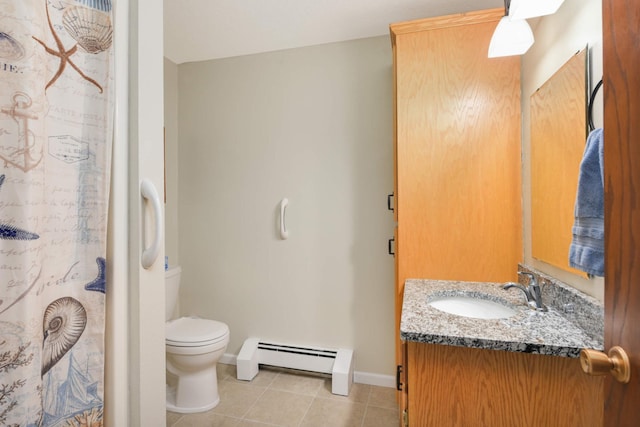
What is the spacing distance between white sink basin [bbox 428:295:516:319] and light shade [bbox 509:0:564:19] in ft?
3.98

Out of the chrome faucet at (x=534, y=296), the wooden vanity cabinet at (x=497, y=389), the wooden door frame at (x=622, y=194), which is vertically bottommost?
the wooden vanity cabinet at (x=497, y=389)

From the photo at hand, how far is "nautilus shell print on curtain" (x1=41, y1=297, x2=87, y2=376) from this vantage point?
2.55 ft

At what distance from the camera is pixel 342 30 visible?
6.95 feet

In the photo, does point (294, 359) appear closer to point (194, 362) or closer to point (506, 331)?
point (194, 362)

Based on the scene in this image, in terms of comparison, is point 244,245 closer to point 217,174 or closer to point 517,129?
point 217,174

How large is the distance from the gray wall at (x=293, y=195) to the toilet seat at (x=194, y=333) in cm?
42

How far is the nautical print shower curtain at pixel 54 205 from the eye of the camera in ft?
2.27

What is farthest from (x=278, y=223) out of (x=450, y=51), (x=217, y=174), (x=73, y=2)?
(x=73, y=2)

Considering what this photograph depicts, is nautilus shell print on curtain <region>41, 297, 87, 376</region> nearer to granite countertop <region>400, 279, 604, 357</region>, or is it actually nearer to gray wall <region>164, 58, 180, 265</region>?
granite countertop <region>400, 279, 604, 357</region>

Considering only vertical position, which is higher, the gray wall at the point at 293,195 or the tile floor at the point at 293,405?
the gray wall at the point at 293,195

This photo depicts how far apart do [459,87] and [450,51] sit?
0.21m

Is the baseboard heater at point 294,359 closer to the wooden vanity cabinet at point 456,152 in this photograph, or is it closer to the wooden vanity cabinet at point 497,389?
the wooden vanity cabinet at point 456,152

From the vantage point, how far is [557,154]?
51.9 inches

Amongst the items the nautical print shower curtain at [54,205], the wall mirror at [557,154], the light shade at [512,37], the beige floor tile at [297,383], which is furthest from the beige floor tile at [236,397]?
the light shade at [512,37]
